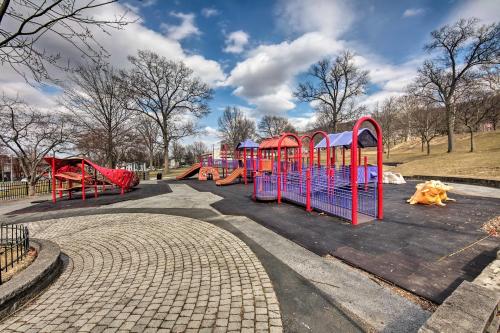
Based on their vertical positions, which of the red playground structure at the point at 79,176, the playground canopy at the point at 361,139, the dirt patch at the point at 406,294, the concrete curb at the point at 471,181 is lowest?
the dirt patch at the point at 406,294

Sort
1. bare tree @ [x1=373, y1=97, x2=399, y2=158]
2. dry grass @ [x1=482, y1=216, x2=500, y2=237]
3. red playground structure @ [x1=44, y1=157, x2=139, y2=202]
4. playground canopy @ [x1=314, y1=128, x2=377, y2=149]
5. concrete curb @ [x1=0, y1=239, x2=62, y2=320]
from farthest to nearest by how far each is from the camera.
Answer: bare tree @ [x1=373, y1=97, x2=399, y2=158] → playground canopy @ [x1=314, y1=128, x2=377, y2=149] → red playground structure @ [x1=44, y1=157, x2=139, y2=202] → dry grass @ [x1=482, y1=216, x2=500, y2=237] → concrete curb @ [x1=0, y1=239, x2=62, y2=320]

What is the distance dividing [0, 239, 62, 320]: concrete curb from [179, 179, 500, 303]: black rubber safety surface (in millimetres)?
4833

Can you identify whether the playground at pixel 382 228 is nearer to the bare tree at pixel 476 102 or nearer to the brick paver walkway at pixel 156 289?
the brick paver walkway at pixel 156 289

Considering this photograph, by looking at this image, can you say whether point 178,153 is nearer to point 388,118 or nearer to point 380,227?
point 388,118

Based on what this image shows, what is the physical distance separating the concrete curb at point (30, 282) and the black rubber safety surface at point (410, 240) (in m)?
4.83

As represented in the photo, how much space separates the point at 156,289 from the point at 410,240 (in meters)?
5.30

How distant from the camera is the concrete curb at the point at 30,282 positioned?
314 cm

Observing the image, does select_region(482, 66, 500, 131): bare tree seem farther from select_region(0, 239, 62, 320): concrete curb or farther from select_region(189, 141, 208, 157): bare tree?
select_region(189, 141, 208, 157): bare tree

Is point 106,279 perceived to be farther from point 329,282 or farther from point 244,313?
point 329,282

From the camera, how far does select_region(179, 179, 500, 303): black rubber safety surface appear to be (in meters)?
3.69

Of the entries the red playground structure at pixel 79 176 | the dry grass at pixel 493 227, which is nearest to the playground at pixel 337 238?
the dry grass at pixel 493 227

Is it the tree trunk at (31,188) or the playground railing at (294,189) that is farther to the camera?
the tree trunk at (31,188)

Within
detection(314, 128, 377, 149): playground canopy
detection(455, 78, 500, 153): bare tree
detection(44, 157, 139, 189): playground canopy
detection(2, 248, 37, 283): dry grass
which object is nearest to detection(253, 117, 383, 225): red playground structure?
detection(314, 128, 377, 149): playground canopy

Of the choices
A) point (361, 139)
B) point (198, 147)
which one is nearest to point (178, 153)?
point (198, 147)
